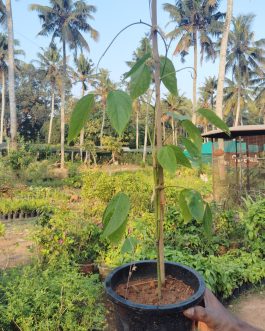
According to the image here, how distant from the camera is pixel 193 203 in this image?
3.36 ft

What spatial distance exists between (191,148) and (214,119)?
0.11 m

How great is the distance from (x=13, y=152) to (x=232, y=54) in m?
22.4

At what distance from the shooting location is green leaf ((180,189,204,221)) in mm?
1009

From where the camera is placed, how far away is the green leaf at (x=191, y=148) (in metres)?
1.02

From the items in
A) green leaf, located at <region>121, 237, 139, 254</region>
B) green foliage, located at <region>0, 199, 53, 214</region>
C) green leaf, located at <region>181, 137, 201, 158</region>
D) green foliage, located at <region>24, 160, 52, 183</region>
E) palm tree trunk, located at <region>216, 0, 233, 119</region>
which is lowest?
green foliage, located at <region>0, 199, 53, 214</region>

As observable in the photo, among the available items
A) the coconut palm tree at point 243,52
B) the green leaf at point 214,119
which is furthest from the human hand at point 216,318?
the coconut palm tree at point 243,52

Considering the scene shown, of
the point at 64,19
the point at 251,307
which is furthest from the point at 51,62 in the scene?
the point at 251,307

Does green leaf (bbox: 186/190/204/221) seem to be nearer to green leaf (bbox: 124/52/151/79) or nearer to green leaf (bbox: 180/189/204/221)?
green leaf (bbox: 180/189/204/221)

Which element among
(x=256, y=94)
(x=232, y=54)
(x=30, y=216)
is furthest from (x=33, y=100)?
(x=30, y=216)

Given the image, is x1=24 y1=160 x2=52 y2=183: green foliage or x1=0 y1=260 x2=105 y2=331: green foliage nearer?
x1=0 y1=260 x2=105 y2=331: green foliage

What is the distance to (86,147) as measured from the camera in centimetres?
2034

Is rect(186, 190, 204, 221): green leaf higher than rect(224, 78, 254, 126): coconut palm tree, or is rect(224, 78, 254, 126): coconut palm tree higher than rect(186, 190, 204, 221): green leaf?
rect(224, 78, 254, 126): coconut palm tree

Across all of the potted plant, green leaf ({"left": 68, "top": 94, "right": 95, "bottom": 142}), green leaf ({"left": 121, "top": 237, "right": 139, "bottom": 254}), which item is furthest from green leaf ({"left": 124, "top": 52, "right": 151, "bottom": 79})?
green leaf ({"left": 121, "top": 237, "right": 139, "bottom": 254})

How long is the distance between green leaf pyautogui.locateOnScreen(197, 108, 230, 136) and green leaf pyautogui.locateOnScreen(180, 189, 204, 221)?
8.9 inches
